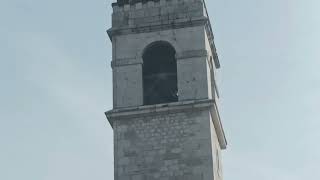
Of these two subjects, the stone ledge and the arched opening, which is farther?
the arched opening

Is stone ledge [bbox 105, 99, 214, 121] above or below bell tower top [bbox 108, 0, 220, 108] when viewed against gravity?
below

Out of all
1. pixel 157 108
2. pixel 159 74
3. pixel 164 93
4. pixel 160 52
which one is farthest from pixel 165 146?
pixel 160 52

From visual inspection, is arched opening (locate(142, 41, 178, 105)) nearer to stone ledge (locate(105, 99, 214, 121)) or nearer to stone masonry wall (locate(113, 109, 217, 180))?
stone ledge (locate(105, 99, 214, 121))

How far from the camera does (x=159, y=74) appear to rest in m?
26.6

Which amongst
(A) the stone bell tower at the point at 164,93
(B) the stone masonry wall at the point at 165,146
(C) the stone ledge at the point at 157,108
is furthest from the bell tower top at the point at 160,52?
(B) the stone masonry wall at the point at 165,146

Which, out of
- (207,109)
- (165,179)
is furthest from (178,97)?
(165,179)

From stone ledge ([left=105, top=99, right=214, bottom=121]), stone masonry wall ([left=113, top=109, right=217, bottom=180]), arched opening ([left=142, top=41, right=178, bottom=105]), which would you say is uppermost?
arched opening ([left=142, top=41, right=178, bottom=105])

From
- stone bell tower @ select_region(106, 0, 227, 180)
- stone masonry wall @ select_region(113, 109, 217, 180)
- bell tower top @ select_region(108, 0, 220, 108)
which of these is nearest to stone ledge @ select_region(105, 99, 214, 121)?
stone bell tower @ select_region(106, 0, 227, 180)

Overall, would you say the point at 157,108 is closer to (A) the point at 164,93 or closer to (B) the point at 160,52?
(A) the point at 164,93

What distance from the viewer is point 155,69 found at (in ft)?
87.6

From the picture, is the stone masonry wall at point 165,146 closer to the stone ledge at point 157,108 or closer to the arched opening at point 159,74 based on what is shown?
the stone ledge at point 157,108

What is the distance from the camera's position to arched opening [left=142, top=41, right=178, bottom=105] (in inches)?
1031

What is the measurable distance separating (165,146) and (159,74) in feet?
8.61

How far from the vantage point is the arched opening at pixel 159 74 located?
26.2m
